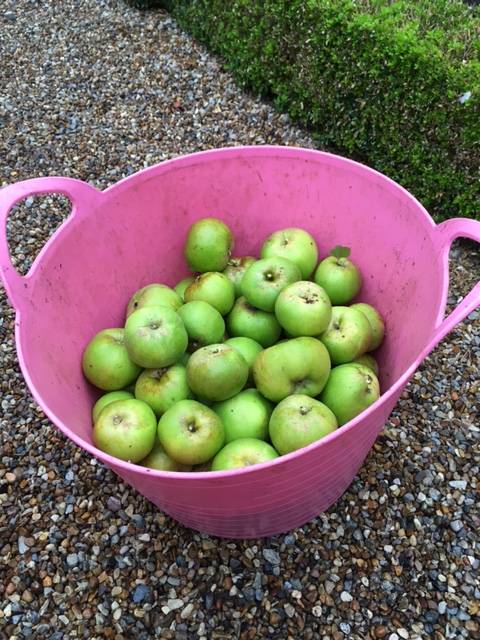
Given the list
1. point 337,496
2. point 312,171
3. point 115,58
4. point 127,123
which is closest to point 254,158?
point 312,171

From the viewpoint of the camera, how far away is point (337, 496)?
2350 millimetres

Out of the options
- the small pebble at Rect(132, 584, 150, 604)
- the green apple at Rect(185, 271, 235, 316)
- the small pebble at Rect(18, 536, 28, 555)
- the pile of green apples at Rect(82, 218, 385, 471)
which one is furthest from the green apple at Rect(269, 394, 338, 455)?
the small pebble at Rect(18, 536, 28, 555)

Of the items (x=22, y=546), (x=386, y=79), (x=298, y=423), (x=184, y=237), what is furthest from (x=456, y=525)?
(x=386, y=79)

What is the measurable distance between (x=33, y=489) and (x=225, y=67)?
3790 millimetres

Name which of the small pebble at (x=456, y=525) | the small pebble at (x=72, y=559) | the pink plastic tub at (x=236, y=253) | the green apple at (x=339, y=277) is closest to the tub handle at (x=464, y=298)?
the pink plastic tub at (x=236, y=253)

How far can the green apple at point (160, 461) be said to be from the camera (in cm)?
195

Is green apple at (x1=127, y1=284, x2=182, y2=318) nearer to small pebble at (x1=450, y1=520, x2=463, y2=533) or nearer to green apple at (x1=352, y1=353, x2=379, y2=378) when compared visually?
green apple at (x1=352, y1=353, x2=379, y2=378)

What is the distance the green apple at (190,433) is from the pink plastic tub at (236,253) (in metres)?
0.15

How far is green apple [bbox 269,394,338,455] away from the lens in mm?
1800

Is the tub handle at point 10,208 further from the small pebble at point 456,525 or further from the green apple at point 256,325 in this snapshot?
the small pebble at point 456,525

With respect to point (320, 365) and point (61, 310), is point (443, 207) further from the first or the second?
point (61, 310)

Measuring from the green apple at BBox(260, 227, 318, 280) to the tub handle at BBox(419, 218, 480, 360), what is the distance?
67 cm

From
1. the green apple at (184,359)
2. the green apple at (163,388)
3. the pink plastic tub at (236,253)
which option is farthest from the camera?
the green apple at (184,359)

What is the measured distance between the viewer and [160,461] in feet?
6.44
